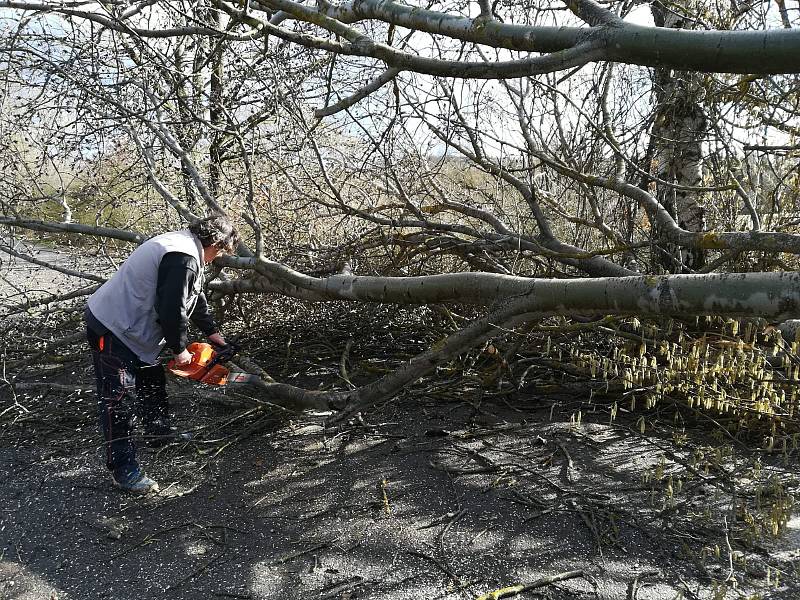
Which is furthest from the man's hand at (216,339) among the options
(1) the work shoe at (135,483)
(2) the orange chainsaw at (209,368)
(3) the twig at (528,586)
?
(3) the twig at (528,586)

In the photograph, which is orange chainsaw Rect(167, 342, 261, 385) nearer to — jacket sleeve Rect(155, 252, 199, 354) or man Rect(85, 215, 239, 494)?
man Rect(85, 215, 239, 494)

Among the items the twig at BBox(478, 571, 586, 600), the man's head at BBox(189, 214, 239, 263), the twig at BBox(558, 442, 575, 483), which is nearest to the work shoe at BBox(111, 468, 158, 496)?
the man's head at BBox(189, 214, 239, 263)

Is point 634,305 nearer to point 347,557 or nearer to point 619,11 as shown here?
point 347,557

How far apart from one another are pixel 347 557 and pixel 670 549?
4.73 ft

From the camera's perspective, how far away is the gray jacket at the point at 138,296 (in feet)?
12.5

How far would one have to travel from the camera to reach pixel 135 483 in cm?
387

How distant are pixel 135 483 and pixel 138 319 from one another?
0.91 meters

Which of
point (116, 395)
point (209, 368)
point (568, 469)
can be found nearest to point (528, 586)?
point (568, 469)

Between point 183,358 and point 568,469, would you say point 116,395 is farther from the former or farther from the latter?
point 568,469

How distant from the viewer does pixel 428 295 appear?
135 inches

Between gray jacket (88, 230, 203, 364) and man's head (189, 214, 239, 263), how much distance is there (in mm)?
90

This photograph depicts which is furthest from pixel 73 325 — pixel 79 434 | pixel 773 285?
pixel 773 285

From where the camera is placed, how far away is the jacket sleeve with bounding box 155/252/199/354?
12.3ft

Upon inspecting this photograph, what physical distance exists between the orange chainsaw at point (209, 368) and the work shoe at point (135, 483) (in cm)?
60
